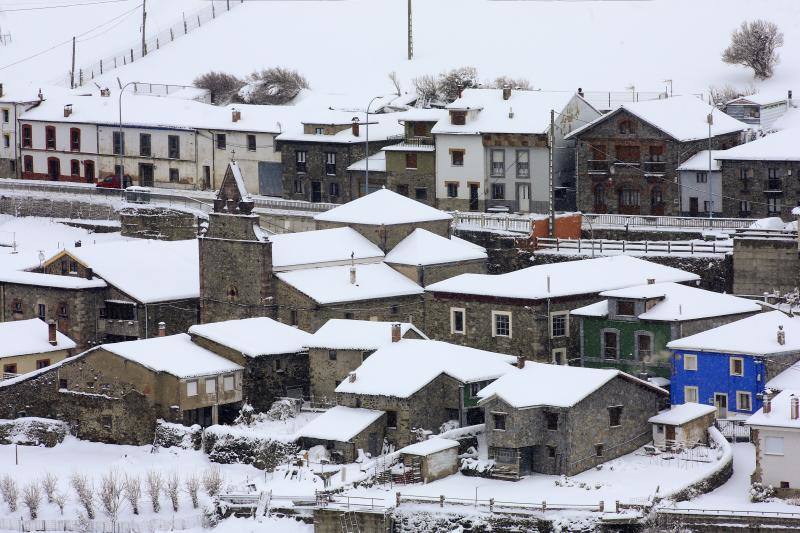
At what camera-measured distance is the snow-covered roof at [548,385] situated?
78.4 m

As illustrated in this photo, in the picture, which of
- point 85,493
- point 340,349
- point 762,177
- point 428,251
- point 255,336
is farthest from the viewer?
point 762,177

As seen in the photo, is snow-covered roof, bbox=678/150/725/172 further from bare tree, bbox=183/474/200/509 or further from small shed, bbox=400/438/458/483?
bare tree, bbox=183/474/200/509

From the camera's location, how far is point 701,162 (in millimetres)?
105375

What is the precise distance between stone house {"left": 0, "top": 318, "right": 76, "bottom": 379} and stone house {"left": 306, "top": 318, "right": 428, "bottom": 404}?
12807mm

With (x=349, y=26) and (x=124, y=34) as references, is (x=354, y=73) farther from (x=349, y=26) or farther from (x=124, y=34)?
(x=124, y=34)

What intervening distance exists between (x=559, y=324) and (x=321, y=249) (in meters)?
13.1

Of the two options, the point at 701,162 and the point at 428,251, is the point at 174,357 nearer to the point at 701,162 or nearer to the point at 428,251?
the point at 428,251

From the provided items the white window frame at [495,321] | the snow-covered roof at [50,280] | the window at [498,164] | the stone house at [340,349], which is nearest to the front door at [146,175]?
the window at [498,164]

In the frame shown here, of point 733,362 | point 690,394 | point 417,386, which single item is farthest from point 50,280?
point 733,362

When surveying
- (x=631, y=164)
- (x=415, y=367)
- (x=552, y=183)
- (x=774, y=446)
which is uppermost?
(x=631, y=164)

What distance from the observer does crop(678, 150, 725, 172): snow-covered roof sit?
4124 inches

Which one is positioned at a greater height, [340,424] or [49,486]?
[340,424]

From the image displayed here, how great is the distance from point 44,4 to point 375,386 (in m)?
109

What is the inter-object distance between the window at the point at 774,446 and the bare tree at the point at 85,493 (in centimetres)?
2400
